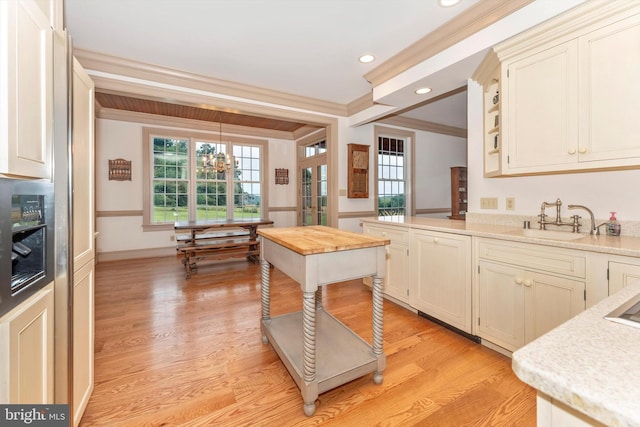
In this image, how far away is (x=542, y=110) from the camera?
2037 millimetres

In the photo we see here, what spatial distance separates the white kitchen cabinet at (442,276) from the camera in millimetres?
2301

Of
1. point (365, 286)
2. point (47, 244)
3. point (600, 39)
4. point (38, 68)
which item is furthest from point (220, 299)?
point (600, 39)

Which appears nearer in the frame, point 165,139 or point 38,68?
point 38,68

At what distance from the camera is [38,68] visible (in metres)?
1.09

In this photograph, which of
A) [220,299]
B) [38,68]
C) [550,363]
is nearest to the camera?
[550,363]

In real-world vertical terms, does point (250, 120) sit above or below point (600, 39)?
above

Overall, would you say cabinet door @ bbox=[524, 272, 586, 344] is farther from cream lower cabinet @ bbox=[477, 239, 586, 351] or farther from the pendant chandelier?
the pendant chandelier

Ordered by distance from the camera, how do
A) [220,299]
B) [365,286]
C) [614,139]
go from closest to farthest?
1. [614,139]
2. [220,299]
3. [365,286]

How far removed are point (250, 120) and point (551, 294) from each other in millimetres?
5424

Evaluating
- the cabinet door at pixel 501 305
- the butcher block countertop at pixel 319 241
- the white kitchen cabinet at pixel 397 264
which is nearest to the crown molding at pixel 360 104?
the white kitchen cabinet at pixel 397 264

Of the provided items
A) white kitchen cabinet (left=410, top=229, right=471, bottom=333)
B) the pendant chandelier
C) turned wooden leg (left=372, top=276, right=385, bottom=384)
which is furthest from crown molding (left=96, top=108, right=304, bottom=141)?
turned wooden leg (left=372, top=276, right=385, bottom=384)

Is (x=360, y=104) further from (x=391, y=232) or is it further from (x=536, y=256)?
(x=536, y=256)

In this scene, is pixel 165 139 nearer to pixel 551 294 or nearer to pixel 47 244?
pixel 47 244

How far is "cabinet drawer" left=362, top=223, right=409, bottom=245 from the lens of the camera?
113 inches
